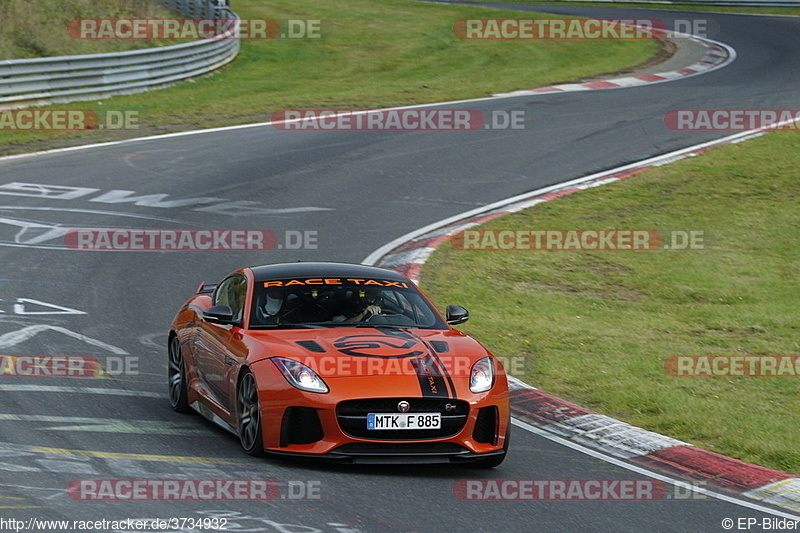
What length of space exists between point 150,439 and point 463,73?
86.4 feet

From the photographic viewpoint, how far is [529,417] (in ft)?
31.4

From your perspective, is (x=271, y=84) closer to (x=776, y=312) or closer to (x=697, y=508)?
(x=776, y=312)

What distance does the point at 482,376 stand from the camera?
830cm

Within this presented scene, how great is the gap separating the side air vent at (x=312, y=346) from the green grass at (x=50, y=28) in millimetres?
21497

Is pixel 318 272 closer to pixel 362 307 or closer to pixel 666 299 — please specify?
pixel 362 307

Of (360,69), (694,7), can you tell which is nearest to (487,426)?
(360,69)

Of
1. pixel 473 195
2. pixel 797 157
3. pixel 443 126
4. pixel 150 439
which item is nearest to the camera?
pixel 150 439

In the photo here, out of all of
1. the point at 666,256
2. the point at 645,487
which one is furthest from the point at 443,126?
the point at 645,487

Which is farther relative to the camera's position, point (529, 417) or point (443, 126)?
point (443, 126)
